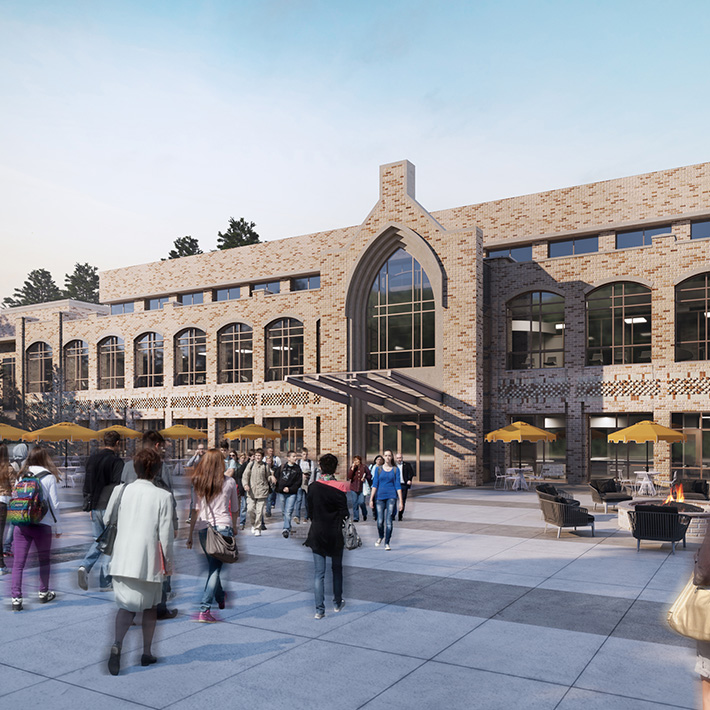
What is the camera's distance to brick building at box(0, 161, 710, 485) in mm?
28094

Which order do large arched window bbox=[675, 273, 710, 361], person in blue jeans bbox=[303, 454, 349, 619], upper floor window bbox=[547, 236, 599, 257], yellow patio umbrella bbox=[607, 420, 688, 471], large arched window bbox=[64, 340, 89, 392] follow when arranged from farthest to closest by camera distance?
1. large arched window bbox=[64, 340, 89, 392]
2. upper floor window bbox=[547, 236, 599, 257]
3. large arched window bbox=[675, 273, 710, 361]
4. yellow patio umbrella bbox=[607, 420, 688, 471]
5. person in blue jeans bbox=[303, 454, 349, 619]

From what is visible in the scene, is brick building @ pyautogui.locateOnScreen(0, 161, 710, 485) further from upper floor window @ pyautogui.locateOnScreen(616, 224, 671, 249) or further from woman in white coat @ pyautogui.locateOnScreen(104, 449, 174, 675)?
woman in white coat @ pyautogui.locateOnScreen(104, 449, 174, 675)

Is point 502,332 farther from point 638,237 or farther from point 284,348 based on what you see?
point 284,348

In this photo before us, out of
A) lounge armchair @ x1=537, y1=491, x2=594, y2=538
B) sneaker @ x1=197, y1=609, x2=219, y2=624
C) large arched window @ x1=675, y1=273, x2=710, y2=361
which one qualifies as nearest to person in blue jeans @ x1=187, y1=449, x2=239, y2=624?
sneaker @ x1=197, y1=609, x2=219, y2=624

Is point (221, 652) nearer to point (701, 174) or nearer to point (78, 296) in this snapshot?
point (701, 174)

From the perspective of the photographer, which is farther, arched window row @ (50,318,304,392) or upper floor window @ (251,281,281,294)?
upper floor window @ (251,281,281,294)

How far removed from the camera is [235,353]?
40.2 metres

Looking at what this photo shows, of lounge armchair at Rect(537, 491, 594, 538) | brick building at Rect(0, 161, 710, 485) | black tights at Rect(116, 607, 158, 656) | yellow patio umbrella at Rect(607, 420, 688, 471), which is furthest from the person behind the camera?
brick building at Rect(0, 161, 710, 485)

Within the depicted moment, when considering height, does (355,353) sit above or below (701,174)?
below

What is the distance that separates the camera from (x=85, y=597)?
928cm

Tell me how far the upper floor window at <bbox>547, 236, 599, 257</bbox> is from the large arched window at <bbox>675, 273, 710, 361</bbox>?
5015 millimetres

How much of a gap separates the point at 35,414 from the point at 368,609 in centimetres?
4603

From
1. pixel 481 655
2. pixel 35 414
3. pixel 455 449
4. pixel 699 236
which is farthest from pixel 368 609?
pixel 35 414

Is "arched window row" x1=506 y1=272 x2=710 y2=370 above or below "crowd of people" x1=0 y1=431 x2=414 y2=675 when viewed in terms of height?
above
